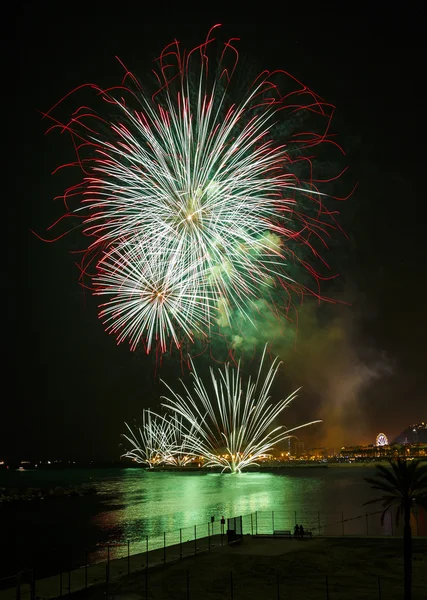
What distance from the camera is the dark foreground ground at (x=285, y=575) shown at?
70.0ft

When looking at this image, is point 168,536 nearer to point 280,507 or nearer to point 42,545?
point 42,545

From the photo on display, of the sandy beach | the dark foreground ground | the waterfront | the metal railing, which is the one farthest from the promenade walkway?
the waterfront

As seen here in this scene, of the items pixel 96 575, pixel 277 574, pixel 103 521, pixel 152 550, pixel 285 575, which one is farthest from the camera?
pixel 103 521

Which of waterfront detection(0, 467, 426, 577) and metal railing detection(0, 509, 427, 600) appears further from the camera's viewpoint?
waterfront detection(0, 467, 426, 577)

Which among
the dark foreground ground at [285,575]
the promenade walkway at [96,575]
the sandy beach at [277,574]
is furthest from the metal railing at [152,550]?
the dark foreground ground at [285,575]

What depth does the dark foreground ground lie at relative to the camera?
2134 cm

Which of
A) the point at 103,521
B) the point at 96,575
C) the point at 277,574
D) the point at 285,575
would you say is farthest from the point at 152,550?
the point at 103,521

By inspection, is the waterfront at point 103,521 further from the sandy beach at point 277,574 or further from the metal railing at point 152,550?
the sandy beach at point 277,574

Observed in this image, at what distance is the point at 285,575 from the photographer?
24016 mm

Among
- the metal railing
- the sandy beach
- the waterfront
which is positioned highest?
the sandy beach

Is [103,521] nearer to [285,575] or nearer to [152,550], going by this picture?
[152,550]

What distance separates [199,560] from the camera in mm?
27938

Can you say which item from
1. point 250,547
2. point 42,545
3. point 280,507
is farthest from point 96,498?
point 250,547

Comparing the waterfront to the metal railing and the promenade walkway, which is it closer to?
the metal railing
